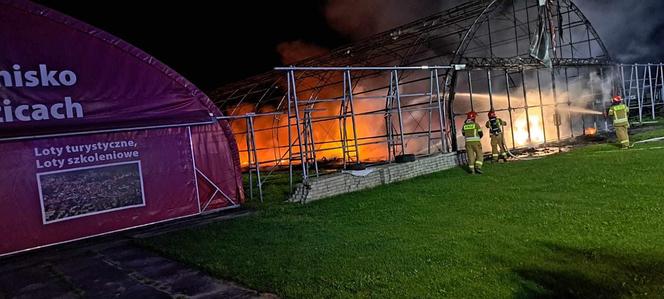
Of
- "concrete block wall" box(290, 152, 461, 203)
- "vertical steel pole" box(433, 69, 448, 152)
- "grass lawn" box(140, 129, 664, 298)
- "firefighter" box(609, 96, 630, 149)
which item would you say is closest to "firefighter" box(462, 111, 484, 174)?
"concrete block wall" box(290, 152, 461, 203)

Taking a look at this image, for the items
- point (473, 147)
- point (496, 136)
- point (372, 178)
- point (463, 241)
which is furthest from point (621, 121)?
point (463, 241)

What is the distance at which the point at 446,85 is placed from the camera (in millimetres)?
16922

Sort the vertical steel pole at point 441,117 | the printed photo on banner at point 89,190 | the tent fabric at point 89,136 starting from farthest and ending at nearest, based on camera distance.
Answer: the vertical steel pole at point 441,117 < the printed photo on banner at point 89,190 < the tent fabric at point 89,136

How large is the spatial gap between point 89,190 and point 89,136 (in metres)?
1.20

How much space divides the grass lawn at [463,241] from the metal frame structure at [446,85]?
6.27 m

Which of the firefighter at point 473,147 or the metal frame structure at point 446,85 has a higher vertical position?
the metal frame structure at point 446,85

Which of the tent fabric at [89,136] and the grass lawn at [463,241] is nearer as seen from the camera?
the grass lawn at [463,241]

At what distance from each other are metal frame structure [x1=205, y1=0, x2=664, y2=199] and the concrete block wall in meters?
1.26

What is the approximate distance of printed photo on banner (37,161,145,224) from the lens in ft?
34.0

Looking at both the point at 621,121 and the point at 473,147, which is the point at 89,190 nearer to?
the point at 473,147

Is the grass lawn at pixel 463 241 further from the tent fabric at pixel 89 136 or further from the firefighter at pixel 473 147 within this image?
the tent fabric at pixel 89 136

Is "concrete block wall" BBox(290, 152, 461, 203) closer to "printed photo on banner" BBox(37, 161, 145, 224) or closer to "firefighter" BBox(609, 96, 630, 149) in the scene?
"printed photo on banner" BBox(37, 161, 145, 224)

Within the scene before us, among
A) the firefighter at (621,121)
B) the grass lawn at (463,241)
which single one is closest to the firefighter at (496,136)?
the firefighter at (621,121)

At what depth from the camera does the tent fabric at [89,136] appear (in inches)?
393
